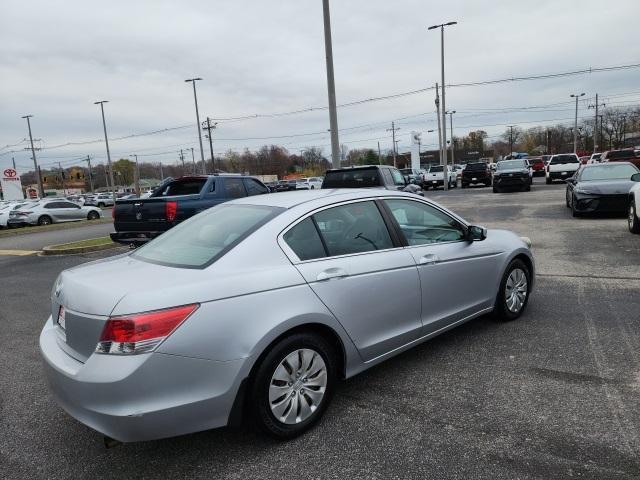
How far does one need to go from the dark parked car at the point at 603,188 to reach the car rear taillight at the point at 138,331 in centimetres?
1240

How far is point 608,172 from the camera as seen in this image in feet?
42.3

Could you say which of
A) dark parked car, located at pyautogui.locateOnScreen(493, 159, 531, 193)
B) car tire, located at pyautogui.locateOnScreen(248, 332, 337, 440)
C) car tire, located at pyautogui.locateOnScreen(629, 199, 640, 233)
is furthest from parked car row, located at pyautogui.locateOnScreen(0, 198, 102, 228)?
car tire, located at pyautogui.locateOnScreen(248, 332, 337, 440)

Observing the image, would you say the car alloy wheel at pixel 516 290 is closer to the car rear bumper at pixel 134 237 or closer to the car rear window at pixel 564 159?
the car rear bumper at pixel 134 237

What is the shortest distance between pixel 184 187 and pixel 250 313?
27.9 ft

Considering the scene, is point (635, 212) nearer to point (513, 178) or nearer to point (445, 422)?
point (445, 422)

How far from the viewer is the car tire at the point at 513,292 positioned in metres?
4.85

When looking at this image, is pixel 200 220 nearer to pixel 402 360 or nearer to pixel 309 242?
pixel 309 242

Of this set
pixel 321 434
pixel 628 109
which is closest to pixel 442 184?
pixel 321 434

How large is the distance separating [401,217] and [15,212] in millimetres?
27240

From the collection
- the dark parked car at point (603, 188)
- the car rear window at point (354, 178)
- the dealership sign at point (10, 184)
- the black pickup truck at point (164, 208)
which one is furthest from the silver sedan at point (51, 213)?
the dark parked car at point (603, 188)

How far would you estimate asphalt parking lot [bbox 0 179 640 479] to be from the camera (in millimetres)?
2730

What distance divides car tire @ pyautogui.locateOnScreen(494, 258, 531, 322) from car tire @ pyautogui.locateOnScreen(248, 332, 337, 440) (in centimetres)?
237

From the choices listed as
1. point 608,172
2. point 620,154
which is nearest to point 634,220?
point 608,172

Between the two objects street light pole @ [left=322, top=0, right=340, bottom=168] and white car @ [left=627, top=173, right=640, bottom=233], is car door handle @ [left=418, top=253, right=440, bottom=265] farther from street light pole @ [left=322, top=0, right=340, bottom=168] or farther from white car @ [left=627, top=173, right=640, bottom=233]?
street light pole @ [left=322, top=0, right=340, bottom=168]
